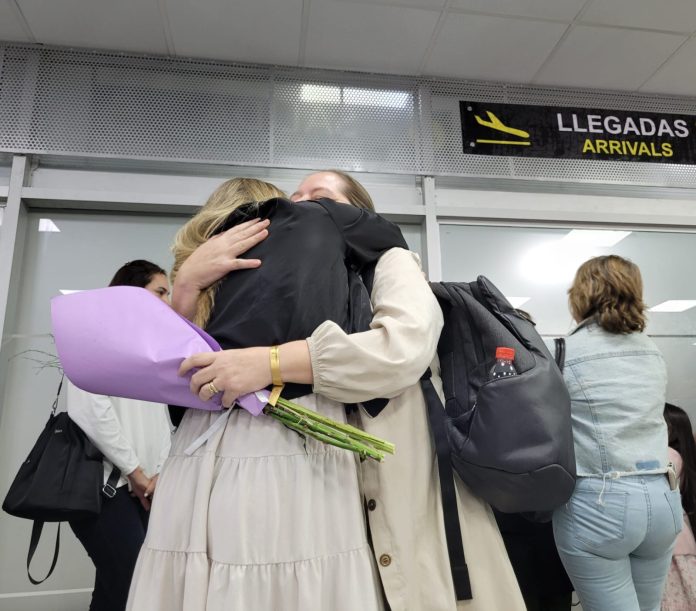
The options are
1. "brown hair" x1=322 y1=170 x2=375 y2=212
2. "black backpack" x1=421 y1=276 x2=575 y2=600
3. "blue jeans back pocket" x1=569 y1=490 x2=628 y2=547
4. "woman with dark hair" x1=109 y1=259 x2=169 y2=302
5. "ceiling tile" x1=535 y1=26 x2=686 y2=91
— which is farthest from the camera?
"ceiling tile" x1=535 y1=26 x2=686 y2=91

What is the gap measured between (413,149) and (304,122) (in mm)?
697

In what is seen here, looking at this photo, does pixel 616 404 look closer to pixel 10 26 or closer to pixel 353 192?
pixel 353 192

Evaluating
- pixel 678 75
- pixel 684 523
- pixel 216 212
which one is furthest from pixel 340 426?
pixel 678 75

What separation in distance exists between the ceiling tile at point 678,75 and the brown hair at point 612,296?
2153 millimetres

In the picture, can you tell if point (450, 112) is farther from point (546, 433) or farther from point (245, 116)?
point (546, 433)

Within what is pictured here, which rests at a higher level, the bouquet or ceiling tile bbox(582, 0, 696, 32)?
ceiling tile bbox(582, 0, 696, 32)

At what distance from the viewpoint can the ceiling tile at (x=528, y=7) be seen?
2.78 metres

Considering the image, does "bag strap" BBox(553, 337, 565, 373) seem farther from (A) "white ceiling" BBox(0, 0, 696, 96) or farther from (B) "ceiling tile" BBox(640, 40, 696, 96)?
(B) "ceiling tile" BBox(640, 40, 696, 96)

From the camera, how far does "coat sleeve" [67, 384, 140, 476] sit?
196 centimetres

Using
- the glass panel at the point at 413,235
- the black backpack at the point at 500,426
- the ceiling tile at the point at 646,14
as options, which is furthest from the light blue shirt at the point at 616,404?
the ceiling tile at the point at 646,14

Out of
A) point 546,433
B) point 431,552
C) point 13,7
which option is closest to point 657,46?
point 546,433

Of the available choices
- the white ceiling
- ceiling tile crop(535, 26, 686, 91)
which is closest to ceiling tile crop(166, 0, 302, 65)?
the white ceiling

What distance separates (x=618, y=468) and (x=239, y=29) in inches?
110

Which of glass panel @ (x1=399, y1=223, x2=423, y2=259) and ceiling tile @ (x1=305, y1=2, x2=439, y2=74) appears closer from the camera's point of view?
ceiling tile @ (x1=305, y1=2, x2=439, y2=74)
